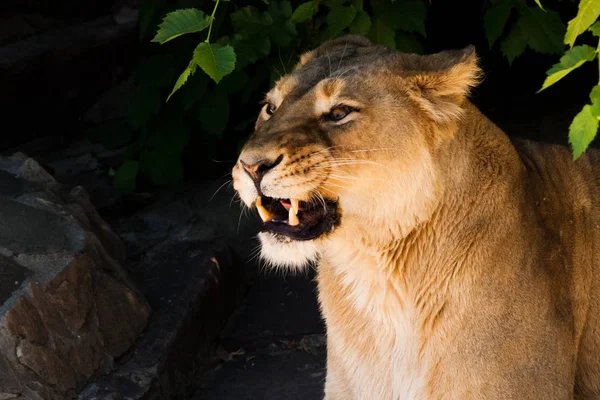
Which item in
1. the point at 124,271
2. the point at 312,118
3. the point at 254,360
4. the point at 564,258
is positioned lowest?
the point at 254,360

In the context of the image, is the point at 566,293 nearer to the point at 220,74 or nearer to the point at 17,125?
the point at 220,74

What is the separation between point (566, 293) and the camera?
10.2ft

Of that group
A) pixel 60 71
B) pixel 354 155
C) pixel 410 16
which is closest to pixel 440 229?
pixel 354 155

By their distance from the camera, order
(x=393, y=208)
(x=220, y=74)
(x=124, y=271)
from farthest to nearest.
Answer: (x=124, y=271) → (x=393, y=208) → (x=220, y=74)

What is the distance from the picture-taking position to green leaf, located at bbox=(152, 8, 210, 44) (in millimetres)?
2611

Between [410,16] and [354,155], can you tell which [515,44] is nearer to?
[410,16]

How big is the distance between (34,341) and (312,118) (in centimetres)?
130

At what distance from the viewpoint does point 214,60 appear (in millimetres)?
2621

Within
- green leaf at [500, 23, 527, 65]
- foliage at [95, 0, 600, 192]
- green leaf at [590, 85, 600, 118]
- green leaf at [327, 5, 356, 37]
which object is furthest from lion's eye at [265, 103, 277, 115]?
green leaf at [500, 23, 527, 65]

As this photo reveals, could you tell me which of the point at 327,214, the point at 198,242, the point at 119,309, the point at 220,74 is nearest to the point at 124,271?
the point at 119,309

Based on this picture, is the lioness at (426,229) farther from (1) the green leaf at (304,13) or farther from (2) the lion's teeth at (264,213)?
(1) the green leaf at (304,13)

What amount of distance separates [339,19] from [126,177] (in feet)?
5.09

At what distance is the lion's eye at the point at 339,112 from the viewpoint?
9.75 feet

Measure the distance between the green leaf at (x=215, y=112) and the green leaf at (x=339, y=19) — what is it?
0.88m
